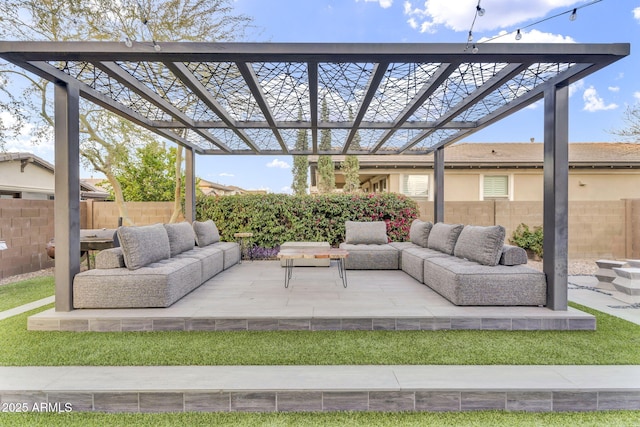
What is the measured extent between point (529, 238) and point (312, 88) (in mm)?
7108

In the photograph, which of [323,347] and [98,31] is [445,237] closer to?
[323,347]

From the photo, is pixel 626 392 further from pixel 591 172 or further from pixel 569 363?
pixel 591 172

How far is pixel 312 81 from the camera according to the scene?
12.0 feet

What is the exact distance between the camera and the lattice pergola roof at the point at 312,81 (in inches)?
112

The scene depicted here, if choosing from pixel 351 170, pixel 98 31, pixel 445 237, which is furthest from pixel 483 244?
pixel 98 31

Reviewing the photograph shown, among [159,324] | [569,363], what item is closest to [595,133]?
[569,363]

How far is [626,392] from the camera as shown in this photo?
2209mm

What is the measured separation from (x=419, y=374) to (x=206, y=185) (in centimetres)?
2749

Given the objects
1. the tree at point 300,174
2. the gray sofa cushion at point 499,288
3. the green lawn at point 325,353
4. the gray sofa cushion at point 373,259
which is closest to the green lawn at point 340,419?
the green lawn at point 325,353

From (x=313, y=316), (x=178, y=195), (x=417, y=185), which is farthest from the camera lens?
(x=417, y=185)

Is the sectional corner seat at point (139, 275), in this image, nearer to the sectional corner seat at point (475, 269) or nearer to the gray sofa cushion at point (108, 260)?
the gray sofa cushion at point (108, 260)

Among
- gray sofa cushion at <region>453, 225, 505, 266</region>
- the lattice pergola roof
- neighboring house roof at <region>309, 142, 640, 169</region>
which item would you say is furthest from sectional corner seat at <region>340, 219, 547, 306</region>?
neighboring house roof at <region>309, 142, 640, 169</region>

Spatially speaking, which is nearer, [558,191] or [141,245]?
[558,191]

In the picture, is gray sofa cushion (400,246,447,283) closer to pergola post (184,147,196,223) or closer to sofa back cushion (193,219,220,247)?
sofa back cushion (193,219,220,247)
